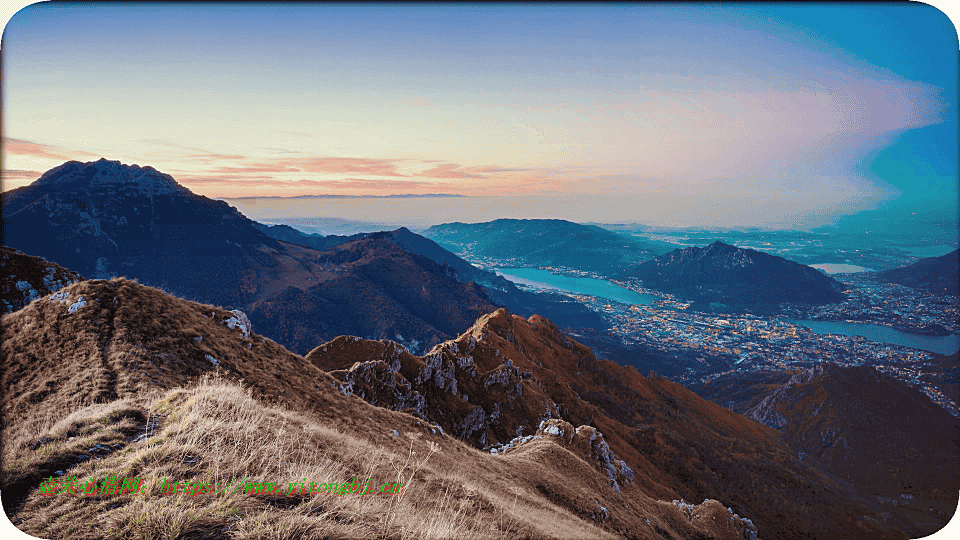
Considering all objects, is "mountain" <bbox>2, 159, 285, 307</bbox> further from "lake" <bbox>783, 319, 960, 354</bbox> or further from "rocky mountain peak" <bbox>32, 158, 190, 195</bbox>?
"lake" <bbox>783, 319, 960, 354</bbox>

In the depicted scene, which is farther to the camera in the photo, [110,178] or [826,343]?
[110,178]

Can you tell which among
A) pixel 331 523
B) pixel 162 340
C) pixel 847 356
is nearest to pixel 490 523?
pixel 331 523

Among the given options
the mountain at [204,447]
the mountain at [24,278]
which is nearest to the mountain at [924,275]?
the mountain at [204,447]

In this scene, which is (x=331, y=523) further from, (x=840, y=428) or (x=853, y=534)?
(x=840, y=428)

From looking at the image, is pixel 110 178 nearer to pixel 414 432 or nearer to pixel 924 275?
pixel 414 432

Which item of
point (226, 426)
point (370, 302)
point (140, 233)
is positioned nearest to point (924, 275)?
point (370, 302)

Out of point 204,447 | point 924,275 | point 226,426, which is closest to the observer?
point 204,447

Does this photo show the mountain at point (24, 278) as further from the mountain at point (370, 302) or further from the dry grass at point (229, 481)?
the mountain at point (370, 302)
